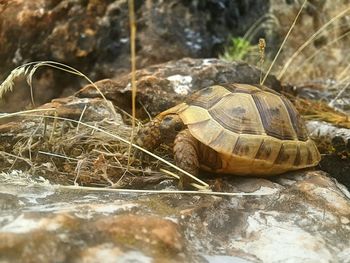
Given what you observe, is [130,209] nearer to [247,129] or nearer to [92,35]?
[247,129]

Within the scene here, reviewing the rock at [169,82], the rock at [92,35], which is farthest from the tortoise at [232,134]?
the rock at [92,35]

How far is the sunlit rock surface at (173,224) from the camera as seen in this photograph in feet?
4.85

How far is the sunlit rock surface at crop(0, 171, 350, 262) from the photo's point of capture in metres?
1.48

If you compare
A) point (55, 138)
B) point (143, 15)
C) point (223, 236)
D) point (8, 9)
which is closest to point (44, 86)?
point (8, 9)

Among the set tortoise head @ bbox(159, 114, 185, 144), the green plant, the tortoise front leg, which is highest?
tortoise head @ bbox(159, 114, 185, 144)

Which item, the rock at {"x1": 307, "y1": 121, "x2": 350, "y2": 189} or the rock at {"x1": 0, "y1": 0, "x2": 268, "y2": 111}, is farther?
the rock at {"x1": 0, "y1": 0, "x2": 268, "y2": 111}

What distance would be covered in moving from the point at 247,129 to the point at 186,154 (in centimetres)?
28

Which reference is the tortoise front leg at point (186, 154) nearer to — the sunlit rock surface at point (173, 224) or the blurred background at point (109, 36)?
the sunlit rock surface at point (173, 224)

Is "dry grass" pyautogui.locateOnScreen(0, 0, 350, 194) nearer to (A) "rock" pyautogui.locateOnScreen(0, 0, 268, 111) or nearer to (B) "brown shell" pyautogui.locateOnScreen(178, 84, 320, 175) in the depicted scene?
(B) "brown shell" pyautogui.locateOnScreen(178, 84, 320, 175)

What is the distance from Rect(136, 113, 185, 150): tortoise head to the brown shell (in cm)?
5

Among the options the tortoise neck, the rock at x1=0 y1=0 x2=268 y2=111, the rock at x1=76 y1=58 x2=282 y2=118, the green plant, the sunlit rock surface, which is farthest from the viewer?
the green plant

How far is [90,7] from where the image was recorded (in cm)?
435

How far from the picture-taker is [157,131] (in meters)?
2.34

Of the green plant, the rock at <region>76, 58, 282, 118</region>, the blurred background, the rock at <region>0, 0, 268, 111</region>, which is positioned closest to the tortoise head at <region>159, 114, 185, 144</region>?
the rock at <region>76, 58, 282, 118</region>
